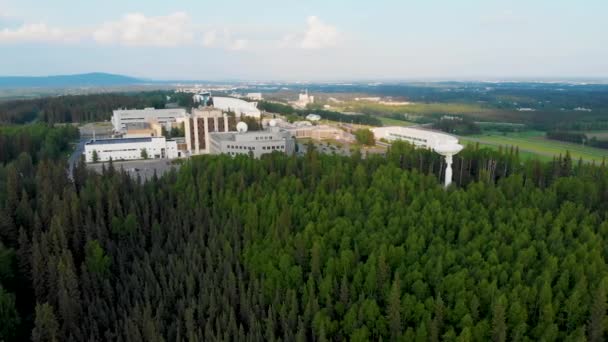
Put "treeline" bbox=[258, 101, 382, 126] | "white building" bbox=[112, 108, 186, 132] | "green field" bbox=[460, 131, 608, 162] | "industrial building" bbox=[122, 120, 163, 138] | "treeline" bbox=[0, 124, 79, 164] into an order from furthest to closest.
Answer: "treeline" bbox=[258, 101, 382, 126], "white building" bbox=[112, 108, 186, 132], "industrial building" bbox=[122, 120, 163, 138], "green field" bbox=[460, 131, 608, 162], "treeline" bbox=[0, 124, 79, 164]

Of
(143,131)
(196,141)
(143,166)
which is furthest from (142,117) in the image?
(143,166)

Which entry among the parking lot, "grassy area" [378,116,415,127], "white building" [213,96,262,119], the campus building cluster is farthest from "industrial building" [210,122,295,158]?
"grassy area" [378,116,415,127]

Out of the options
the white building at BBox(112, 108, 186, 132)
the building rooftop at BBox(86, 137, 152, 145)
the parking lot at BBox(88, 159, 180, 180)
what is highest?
the white building at BBox(112, 108, 186, 132)

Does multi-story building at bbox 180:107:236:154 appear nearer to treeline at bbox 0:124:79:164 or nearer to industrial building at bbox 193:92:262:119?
treeline at bbox 0:124:79:164

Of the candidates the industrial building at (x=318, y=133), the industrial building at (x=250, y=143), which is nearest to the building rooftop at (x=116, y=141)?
the industrial building at (x=250, y=143)

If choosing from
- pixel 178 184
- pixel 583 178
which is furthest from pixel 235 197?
pixel 583 178

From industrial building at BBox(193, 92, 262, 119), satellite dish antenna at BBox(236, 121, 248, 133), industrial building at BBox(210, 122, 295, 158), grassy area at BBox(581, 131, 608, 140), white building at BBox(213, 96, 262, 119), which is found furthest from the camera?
industrial building at BBox(193, 92, 262, 119)

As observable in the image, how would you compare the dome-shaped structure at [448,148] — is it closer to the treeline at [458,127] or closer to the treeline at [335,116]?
the treeline at [458,127]
